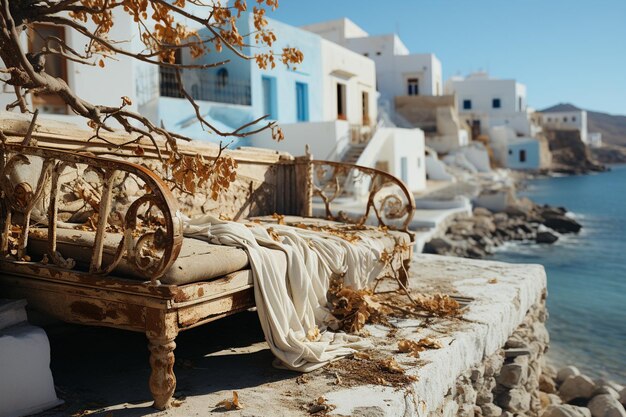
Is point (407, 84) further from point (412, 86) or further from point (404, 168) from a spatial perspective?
point (404, 168)

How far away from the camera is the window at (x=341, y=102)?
25688 millimetres

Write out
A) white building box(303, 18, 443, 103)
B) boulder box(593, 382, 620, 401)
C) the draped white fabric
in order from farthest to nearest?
1. white building box(303, 18, 443, 103)
2. boulder box(593, 382, 620, 401)
3. the draped white fabric

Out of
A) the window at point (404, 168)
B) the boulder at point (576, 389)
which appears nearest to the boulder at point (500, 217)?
the window at point (404, 168)

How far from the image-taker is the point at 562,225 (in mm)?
24016

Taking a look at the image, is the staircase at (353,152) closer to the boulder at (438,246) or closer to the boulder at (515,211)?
the boulder at (438,246)

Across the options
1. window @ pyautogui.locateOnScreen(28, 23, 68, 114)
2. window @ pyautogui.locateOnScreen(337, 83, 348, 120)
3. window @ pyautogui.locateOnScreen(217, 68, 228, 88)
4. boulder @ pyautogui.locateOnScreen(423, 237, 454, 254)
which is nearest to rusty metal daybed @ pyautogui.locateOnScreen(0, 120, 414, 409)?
window @ pyautogui.locateOnScreen(28, 23, 68, 114)

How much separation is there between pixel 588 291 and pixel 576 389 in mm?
8176

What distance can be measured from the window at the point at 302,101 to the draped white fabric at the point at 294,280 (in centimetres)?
1851

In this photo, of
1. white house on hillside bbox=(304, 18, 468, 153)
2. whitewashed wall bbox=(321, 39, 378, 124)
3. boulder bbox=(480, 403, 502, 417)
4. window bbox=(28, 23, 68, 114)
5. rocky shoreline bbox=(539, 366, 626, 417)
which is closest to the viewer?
boulder bbox=(480, 403, 502, 417)

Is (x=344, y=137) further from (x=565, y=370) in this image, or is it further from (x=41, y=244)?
(x=41, y=244)

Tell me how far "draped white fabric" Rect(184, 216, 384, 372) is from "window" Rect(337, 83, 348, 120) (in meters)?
22.1

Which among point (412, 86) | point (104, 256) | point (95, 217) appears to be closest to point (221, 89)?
point (95, 217)

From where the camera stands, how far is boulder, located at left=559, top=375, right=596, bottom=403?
22.2 feet

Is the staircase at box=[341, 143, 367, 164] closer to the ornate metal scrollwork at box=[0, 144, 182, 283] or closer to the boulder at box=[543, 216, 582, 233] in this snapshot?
the boulder at box=[543, 216, 582, 233]
